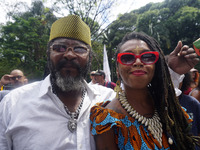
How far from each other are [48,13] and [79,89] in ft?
49.5

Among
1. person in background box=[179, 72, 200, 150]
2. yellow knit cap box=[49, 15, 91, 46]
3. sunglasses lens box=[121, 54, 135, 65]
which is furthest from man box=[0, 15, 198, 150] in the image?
person in background box=[179, 72, 200, 150]

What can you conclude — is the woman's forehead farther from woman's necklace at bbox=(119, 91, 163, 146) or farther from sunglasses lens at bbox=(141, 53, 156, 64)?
woman's necklace at bbox=(119, 91, 163, 146)

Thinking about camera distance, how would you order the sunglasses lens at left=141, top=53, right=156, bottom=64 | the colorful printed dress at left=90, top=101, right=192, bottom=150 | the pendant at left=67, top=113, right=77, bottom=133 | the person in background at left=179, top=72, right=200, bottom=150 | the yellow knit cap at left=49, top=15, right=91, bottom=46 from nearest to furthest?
the colorful printed dress at left=90, top=101, right=192, bottom=150
the sunglasses lens at left=141, top=53, right=156, bottom=64
the pendant at left=67, top=113, right=77, bottom=133
the yellow knit cap at left=49, top=15, right=91, bottom=46
the person in background at left=179, top=72, right=200, bottom=150

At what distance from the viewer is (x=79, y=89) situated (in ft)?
6.24

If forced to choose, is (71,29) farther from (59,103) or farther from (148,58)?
(148,58)

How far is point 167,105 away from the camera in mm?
1484

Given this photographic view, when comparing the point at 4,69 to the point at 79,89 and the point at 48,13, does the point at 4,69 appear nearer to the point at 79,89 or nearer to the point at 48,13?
the point at 48,13

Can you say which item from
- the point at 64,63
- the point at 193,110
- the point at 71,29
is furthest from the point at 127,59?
the point at 193,110

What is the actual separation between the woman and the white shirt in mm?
223

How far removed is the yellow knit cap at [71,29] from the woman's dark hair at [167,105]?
64cm

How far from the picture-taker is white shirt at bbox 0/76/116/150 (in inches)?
55.5

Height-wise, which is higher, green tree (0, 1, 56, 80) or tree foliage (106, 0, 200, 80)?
tree foliage (106, 0, 200, 80)

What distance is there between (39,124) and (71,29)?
112 cm

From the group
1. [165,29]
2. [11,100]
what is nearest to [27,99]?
[11,100]
